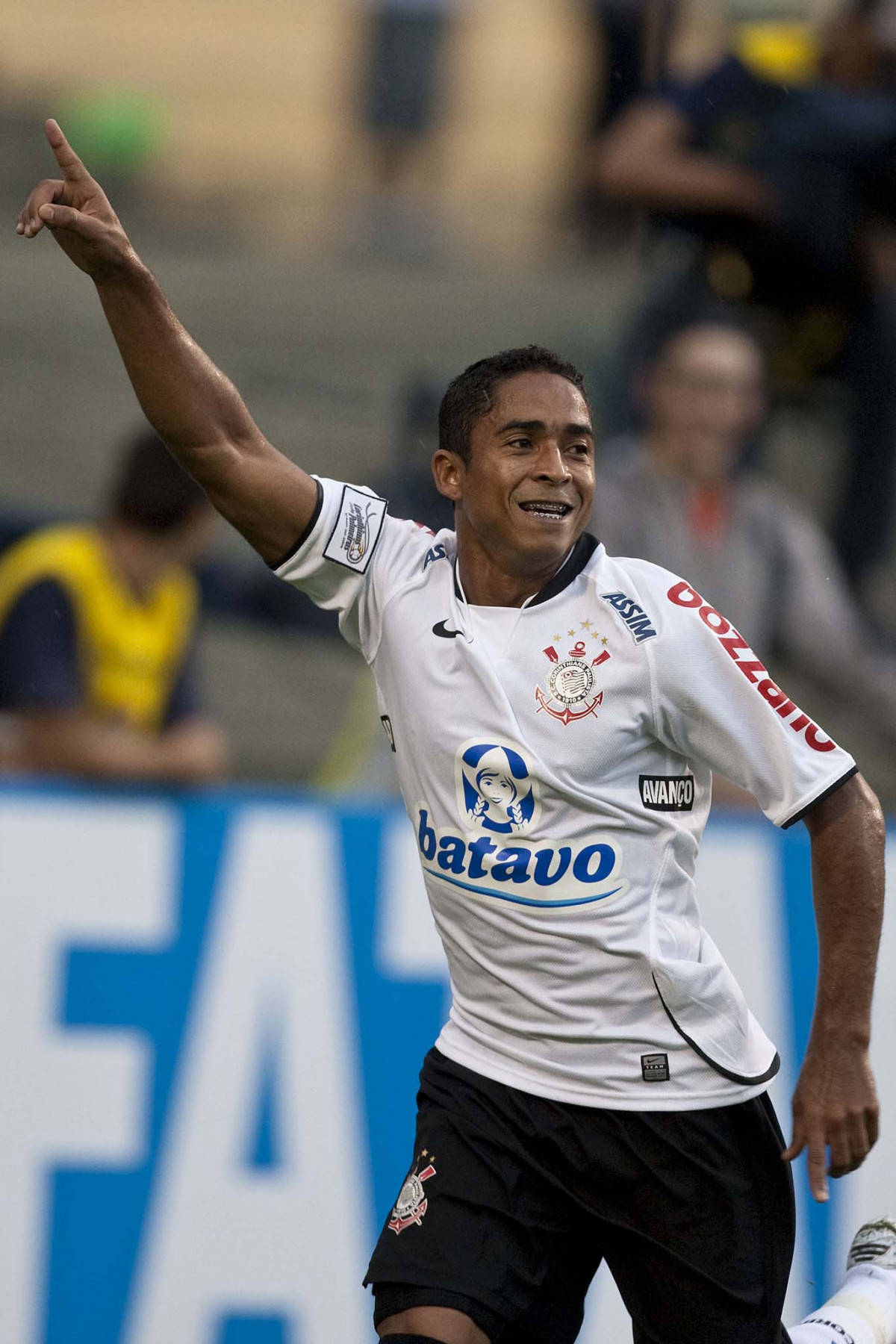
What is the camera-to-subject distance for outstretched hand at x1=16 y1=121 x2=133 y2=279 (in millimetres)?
2859

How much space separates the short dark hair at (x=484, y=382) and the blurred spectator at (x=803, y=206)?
2.91 meters

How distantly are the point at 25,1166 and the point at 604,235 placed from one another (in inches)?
177

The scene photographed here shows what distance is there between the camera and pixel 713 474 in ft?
18.4

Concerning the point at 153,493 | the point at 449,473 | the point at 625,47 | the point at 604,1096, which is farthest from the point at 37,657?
the point at 625,47

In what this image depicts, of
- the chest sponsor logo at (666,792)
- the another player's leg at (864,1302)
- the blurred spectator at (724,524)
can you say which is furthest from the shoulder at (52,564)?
the another player's leg at (864,1302)

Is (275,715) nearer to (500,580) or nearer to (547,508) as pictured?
(500,580)

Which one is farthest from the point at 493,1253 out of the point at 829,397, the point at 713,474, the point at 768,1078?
the point at 829,397

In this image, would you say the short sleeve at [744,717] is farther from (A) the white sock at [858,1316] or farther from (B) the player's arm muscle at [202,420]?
(A) the white sock at [858,1316]

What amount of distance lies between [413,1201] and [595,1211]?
0.32m

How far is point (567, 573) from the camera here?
3.02m

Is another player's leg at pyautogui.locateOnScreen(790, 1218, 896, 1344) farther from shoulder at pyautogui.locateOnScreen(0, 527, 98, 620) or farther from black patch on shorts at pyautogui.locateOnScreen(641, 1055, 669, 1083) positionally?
shoulder at pyautogui.locateOnScreen(0, 527, 98, 620)

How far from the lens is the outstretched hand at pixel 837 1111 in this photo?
2.83m

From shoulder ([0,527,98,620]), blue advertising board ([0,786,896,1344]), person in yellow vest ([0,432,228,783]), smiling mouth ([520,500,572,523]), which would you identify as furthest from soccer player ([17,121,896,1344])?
shoulder ([0,527,98,620])

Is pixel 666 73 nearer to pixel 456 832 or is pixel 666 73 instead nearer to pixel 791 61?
pixel 791 61
